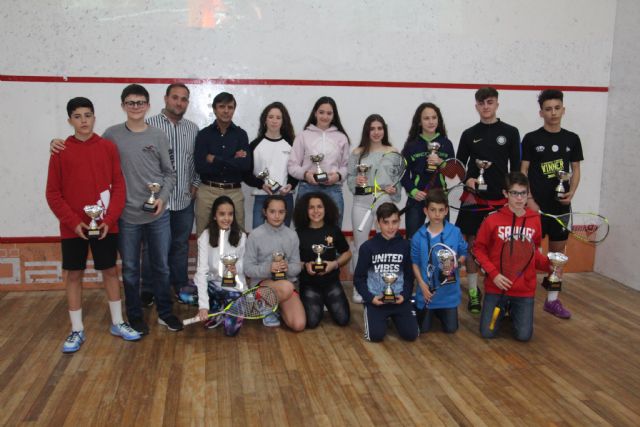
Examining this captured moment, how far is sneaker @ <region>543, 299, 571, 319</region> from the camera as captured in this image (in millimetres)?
3803

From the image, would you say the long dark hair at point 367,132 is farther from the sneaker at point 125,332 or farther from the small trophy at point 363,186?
the sneaker at point 125,332

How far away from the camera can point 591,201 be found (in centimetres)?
495

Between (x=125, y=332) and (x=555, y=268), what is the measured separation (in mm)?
2351

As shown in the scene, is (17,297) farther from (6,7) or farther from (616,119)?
(616,119)

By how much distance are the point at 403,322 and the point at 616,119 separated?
2622 millimetres

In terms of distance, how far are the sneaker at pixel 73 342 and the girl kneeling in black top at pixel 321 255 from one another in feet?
4.04

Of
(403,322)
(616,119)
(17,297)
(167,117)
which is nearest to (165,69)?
(167,117)

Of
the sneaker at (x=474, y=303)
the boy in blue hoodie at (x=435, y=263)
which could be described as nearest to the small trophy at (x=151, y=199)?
the boy in blue hoodie at (x=435, y=263)

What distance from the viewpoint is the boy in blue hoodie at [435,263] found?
348 centimetres

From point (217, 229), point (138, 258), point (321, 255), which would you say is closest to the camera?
point (138, 258)

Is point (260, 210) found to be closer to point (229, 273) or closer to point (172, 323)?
point (229, 273)

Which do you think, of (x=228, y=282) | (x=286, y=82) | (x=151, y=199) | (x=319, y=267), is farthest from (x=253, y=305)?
(x=286, y=82)

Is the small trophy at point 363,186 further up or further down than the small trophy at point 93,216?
further up

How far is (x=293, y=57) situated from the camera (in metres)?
4.36
